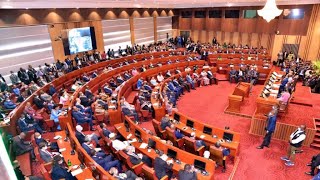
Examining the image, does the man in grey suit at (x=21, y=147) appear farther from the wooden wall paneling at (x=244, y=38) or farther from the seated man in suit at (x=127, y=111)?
the wooden wall paneling at (x=244, y=38)

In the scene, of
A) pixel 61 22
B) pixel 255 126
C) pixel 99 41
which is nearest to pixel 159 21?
pixel 99 41

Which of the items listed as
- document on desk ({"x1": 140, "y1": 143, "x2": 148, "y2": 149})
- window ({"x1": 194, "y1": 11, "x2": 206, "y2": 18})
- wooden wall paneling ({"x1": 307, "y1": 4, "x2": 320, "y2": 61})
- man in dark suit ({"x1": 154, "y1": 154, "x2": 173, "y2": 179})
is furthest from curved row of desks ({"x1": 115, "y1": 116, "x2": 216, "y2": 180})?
window ({"x1": 194, "y1": 11, "x2": 206, "y2": 18})

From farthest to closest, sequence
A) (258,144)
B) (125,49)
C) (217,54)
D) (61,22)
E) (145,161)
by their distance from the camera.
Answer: (125,49) < (217,54) < (61,22) < (258,144) < (145,161)

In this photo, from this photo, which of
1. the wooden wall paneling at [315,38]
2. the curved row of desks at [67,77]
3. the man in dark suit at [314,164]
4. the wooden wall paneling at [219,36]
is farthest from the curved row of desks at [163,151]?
the wooden wall paneling at [219,36]

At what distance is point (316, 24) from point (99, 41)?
15898 mm

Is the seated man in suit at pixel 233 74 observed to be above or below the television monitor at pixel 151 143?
above

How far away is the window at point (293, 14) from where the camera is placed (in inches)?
720

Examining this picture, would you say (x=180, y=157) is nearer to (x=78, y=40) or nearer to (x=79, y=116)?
(x=79, y=116)

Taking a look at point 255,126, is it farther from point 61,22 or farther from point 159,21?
point 159,21

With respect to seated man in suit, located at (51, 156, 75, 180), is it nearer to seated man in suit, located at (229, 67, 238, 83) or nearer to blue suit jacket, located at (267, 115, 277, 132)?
blue suit jacket, located at (267, 115, 277, 132)

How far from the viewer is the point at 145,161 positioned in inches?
266

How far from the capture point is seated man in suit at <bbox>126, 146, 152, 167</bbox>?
6484mm

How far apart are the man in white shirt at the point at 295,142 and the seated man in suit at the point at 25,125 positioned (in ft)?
26.5

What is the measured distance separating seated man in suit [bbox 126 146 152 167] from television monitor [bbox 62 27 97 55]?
11244 millimetres
